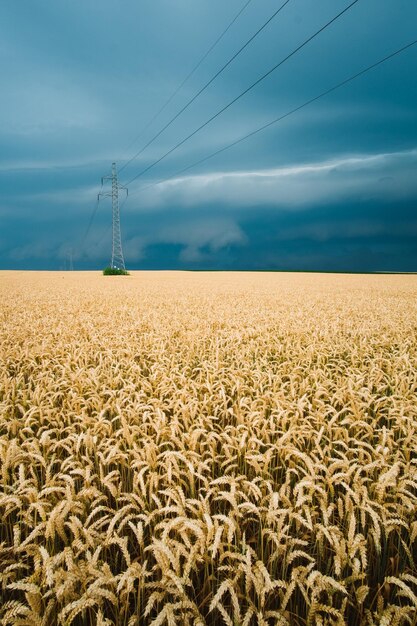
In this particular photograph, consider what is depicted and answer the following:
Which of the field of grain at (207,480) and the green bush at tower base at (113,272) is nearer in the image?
the field of grain at (207,480)

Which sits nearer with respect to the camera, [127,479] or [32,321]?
[127,479]

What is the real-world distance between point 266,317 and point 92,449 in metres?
10.0

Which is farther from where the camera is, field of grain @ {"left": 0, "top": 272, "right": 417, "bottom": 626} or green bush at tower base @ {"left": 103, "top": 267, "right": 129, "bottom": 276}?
green bush at tower base @ {"left": 103, "top": 267, "right": 129, "bottom": 276}

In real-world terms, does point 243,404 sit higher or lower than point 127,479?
higher

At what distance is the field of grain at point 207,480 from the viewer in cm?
215

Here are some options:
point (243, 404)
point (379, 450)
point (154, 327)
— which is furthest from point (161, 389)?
point (154, 327)

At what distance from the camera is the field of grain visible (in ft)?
7.05

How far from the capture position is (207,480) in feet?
10.9

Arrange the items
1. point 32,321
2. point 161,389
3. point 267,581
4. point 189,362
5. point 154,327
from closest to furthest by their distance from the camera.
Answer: point 267,581
point 161,389
point 189,362
point 154,327
point 32,321

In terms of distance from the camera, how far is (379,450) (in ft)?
12.1

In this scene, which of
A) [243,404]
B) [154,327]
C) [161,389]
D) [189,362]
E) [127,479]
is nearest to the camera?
[127,479]

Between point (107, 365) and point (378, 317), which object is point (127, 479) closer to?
point (107, 365)

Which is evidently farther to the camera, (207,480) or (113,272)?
(113,272)

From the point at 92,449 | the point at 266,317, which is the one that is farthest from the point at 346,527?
the point at 266,317
